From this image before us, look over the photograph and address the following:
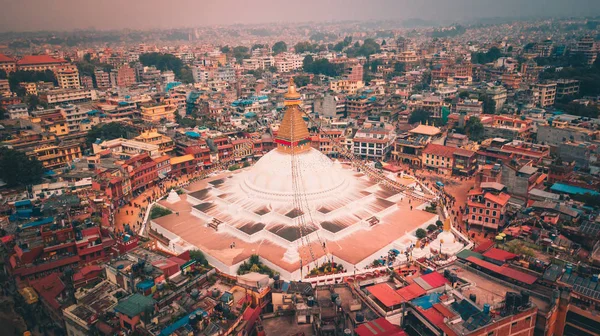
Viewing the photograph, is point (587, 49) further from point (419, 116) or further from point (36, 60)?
point (36, 60)

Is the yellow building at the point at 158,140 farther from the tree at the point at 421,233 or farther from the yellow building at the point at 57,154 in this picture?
the tree at the point at 421,233

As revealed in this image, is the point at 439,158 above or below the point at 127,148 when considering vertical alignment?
below

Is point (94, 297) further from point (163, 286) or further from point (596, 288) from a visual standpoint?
point (596, 288)

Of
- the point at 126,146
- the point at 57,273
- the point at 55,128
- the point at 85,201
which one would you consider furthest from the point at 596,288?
the point at 55,128

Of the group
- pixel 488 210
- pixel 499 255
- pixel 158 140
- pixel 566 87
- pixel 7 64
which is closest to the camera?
pixel 499 255

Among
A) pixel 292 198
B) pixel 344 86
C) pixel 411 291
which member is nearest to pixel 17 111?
pixel 292 198

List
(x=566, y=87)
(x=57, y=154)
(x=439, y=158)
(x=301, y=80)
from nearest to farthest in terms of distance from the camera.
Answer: (x=57, y=154), (x=439, y=158), (x=566, y=87), (x=301, y=80)

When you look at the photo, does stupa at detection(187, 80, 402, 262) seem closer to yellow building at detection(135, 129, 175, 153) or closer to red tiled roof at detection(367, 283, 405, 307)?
red tiled roof at detection(367, 283, 405, 307)

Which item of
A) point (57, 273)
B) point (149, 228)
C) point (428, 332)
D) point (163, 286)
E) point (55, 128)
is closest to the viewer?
point (428, 332)
